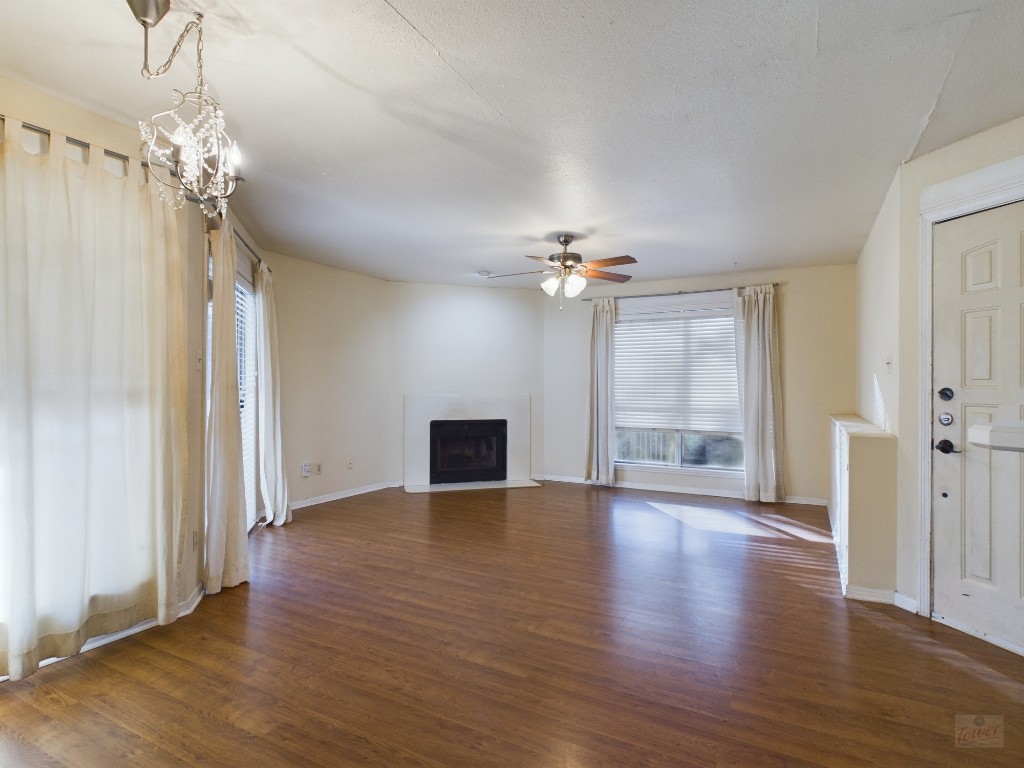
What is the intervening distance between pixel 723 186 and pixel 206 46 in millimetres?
2833

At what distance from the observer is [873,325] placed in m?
3.93

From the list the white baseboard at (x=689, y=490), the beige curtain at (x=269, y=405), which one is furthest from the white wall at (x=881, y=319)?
the beige curtain at (x=269, y=405)

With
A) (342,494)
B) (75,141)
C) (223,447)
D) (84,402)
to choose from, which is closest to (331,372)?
(342,494)

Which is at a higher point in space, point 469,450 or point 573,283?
point 573,283

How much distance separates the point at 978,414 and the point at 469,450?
5.00 m

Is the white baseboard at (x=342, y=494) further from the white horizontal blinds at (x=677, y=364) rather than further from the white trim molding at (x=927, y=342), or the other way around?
the white trim molding at (x=927, y=342)

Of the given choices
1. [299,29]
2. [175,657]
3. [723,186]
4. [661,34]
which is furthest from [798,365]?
[175,657]

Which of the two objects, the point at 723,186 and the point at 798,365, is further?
the point at 798,365

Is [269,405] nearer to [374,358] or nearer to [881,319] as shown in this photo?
[374,358]

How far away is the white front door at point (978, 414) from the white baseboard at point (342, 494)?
5133 millimetres

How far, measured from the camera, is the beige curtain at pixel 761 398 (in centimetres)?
547

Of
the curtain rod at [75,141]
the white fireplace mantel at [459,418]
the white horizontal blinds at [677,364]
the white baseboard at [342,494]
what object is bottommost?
the white baseboard at [342,494]

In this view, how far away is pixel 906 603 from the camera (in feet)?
9.45

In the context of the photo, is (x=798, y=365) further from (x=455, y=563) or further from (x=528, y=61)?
(x=528, y=61)
